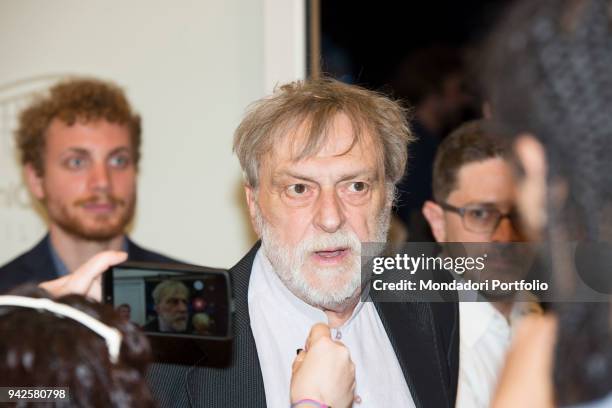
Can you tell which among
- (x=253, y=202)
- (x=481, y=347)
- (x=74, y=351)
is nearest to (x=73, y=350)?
(x=74, y=351)

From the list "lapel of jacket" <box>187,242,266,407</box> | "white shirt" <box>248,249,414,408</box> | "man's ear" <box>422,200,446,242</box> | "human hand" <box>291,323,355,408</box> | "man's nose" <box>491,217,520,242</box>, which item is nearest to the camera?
"human hand" <box>291,323,355,408</box>

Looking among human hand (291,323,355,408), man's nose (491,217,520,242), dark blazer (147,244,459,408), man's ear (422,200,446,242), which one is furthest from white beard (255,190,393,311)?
man's ear (422,200,446,242)

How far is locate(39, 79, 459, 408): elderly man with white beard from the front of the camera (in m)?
2.02

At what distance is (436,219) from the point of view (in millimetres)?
2887

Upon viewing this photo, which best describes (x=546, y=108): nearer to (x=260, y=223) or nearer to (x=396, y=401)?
(x=396, y=401)

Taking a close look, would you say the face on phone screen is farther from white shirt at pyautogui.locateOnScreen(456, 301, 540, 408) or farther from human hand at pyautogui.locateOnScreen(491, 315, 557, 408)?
white shirt at pyautogui.locateOnScreen(456, 301, 540, 408)

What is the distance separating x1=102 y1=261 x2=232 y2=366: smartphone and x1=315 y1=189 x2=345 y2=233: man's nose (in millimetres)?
619

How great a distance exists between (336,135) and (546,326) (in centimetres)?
120

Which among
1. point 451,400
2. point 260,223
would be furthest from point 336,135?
point 451,400

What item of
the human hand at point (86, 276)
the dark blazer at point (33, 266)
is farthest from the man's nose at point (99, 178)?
the human hand at point (86, 276)

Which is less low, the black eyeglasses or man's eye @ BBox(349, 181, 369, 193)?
man's eye @ BBox(349, 181, 369, 193)

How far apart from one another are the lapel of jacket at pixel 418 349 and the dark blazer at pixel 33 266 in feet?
4.88

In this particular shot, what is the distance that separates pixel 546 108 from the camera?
2.97 ft

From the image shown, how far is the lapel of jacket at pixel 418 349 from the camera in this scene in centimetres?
202
